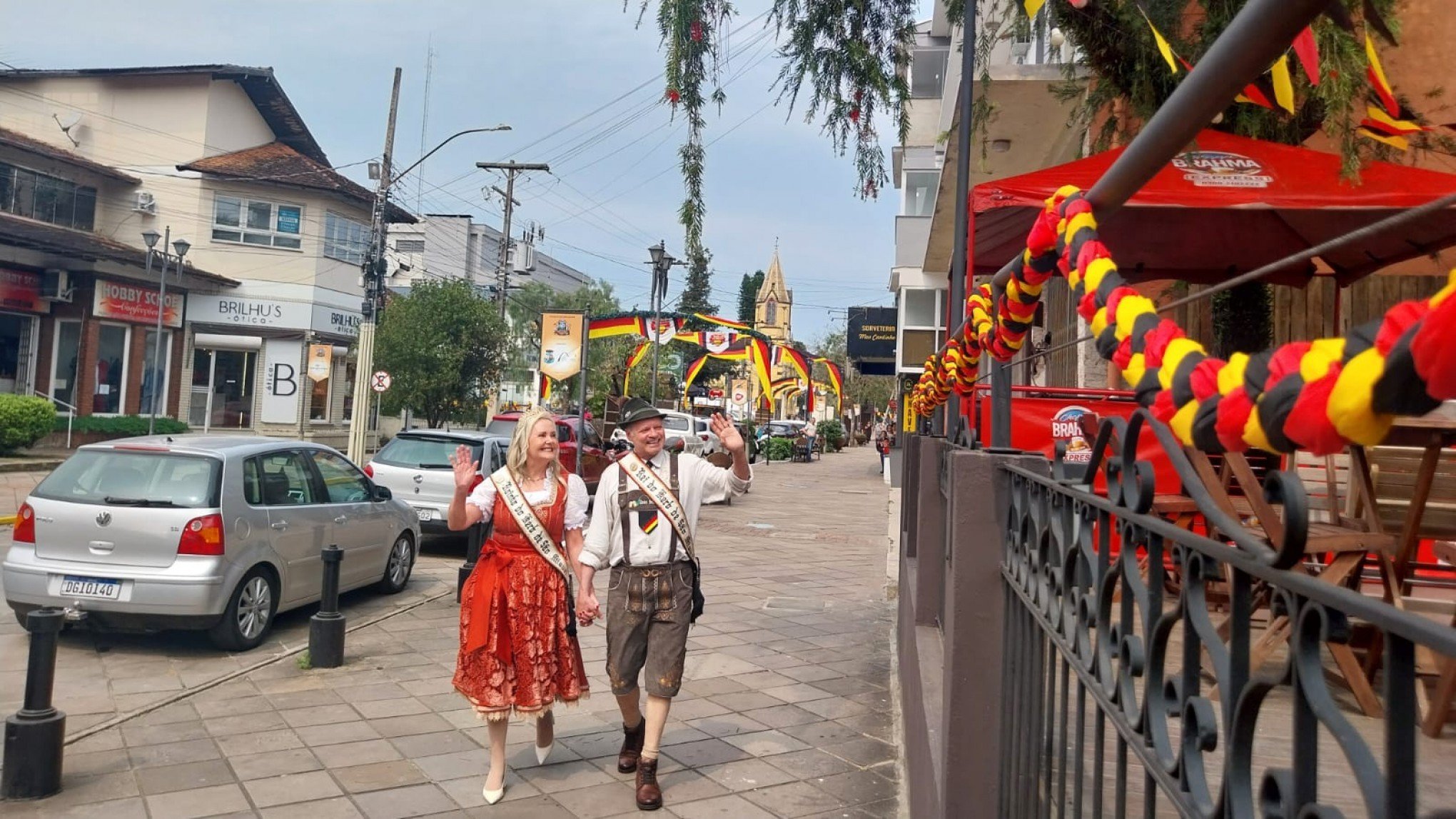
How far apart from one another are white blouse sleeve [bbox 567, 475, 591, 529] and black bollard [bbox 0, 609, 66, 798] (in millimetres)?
2257

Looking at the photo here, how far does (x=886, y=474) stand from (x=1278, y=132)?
25.6 meters

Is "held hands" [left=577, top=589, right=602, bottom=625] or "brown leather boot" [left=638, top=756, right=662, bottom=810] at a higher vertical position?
"held hands" [left=577, top=589, right=602, bottom=625]

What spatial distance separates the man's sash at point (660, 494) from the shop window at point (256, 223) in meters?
31.0

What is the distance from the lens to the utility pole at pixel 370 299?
20.7m

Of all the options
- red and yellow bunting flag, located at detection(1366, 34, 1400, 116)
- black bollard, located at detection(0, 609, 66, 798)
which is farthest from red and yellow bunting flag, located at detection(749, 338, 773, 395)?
black bollard, located at detection(0, 609, 66, 798)

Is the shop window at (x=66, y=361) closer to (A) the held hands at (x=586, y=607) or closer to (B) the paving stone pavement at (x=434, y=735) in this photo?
(B) the paving stone pavement at (x=434, y=735)

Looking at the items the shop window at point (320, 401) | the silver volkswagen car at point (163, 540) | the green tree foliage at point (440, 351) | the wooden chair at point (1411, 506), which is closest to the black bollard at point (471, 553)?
the silver volkswagen car at point (163, 540)

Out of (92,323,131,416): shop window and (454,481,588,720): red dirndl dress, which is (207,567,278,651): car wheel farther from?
(92,323,131,416): shop window

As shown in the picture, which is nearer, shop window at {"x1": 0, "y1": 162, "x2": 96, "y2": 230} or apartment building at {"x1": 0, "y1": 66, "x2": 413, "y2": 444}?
shop window at {"x1": 0, "y1": 162, "x2": 96, "y2": 230}

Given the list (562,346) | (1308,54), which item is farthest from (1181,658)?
(562,346)

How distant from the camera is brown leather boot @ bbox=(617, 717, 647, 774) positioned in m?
4.94

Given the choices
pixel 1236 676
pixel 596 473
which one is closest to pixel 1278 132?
pixel 1236 676

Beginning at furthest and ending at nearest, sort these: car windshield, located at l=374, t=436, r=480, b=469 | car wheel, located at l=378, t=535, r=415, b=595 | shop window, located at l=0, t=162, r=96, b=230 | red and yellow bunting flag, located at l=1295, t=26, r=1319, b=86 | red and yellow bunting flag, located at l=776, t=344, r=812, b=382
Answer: red and yellow bunting flag, located at l=776, t=344, r=812, b=382
shop window, located at l=0, t=162, r=96, b=230
car windshield, located at l=374, t=436, r=480, b=469
car wheel, located at l=378, t=535, r=415, b=595
red and yellow bunting flag, located at l=1295, t=26, r=1319, b=86

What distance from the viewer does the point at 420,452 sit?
40.1ft
